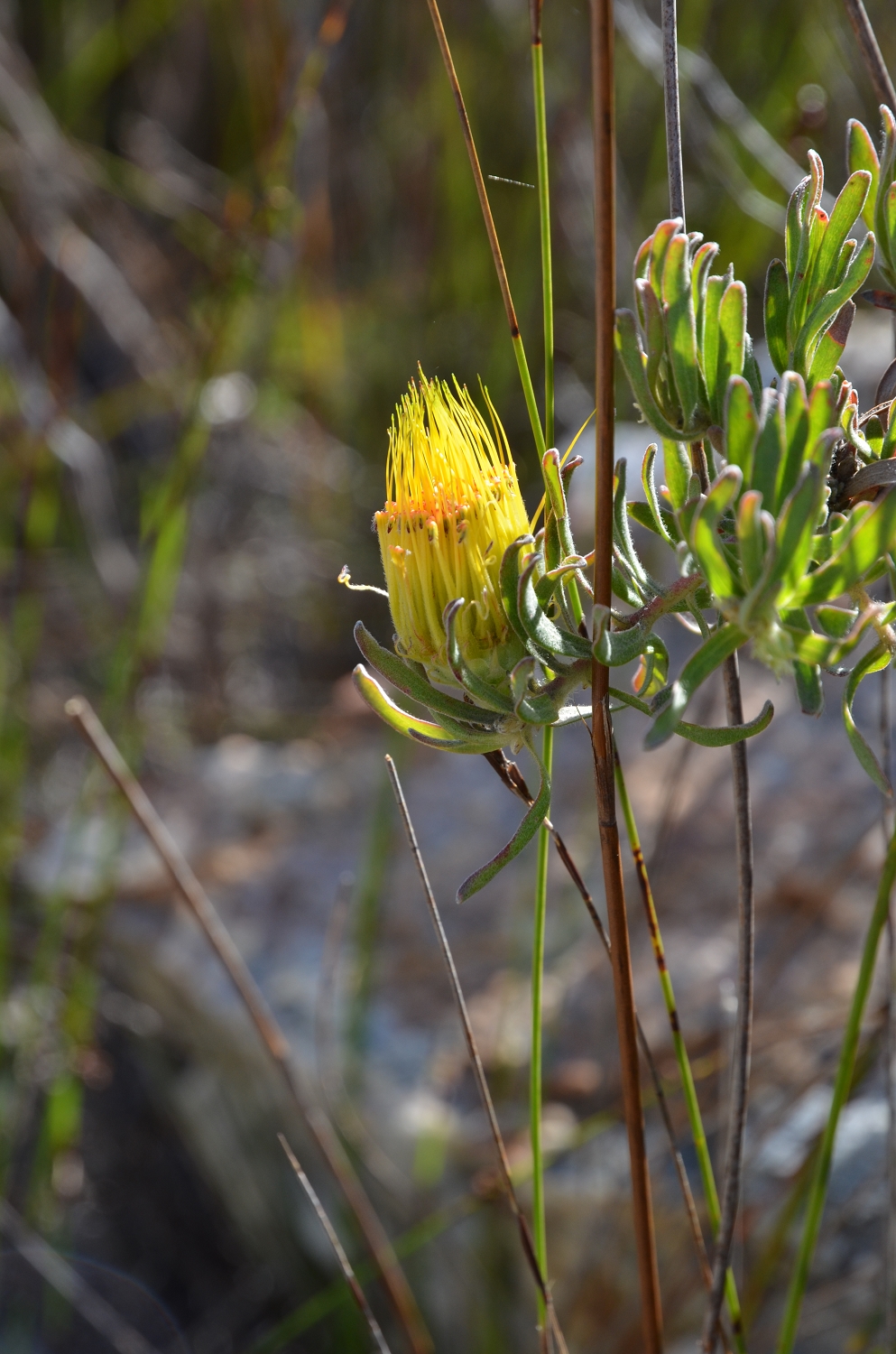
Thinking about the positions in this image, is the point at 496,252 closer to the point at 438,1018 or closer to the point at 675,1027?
the point at 675,1027

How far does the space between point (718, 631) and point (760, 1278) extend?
0.58 meters

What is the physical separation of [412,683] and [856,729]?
144mm

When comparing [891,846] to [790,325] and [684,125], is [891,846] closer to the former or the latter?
[790,325]

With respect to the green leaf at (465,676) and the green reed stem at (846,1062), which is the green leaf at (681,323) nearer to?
→ the green leaf at (465,676)

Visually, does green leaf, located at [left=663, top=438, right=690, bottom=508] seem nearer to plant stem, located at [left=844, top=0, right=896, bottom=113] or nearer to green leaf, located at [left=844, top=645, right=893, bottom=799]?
green leaf, located at [left=844, top=645, right=893, bottom=799]

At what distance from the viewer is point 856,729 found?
0.35m

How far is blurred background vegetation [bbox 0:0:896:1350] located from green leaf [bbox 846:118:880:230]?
691mm

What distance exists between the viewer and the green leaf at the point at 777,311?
40 centimetres

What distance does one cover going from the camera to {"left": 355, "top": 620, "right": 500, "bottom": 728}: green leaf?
0.36 m

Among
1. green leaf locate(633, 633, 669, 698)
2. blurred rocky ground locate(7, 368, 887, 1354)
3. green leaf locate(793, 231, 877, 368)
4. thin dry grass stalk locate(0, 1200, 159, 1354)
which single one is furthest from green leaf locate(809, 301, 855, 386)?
thin dry grass stalk locate(0, 1200, 159, 1354)

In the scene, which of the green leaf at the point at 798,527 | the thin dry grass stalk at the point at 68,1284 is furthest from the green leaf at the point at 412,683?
the thin dry grass stalk at the point at 68,1284

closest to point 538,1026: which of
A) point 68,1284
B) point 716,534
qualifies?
point 716,534

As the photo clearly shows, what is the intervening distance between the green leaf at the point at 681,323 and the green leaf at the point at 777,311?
0.21 feet

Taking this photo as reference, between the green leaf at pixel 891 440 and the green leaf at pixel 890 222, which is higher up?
the green leaf at pixel 890 222
